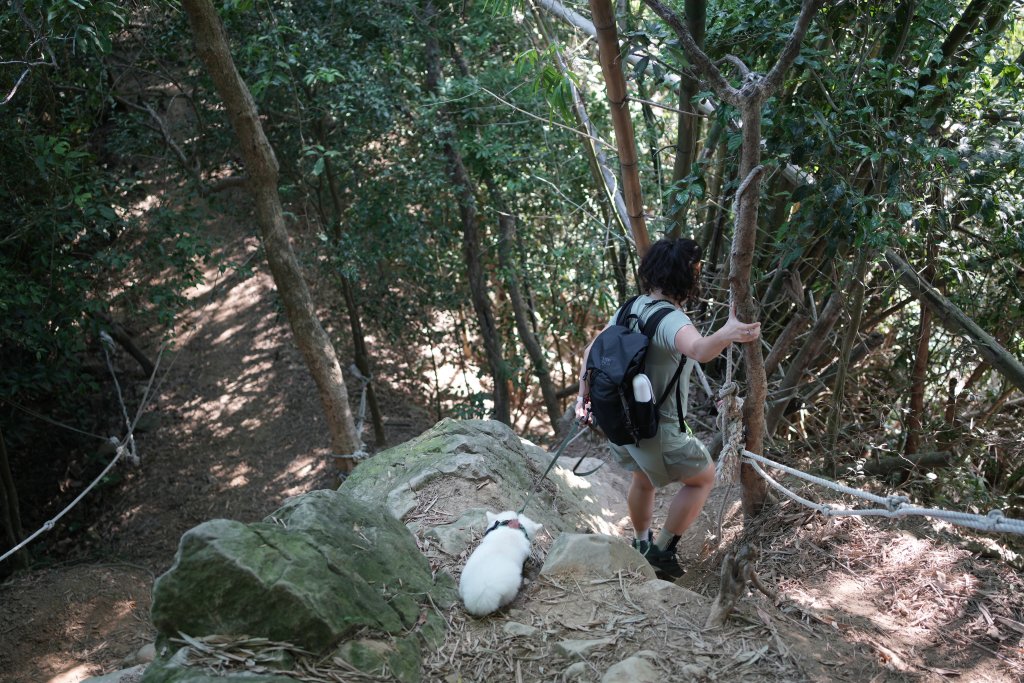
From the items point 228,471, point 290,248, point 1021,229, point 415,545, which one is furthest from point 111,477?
point 1021,229

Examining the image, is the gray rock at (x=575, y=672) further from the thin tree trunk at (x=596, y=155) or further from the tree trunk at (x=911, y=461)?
the tree trunk at (x=911, y=461)

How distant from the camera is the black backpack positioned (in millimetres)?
2488

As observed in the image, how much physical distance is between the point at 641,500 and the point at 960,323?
1.74 meters

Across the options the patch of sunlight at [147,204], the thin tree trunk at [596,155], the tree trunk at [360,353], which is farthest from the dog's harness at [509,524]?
the patch of sunlight at [147,204]

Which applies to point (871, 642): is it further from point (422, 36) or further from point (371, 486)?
point (422, 36)

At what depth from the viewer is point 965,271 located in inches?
128

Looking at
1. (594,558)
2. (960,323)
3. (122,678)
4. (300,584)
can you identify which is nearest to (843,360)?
(960,323)

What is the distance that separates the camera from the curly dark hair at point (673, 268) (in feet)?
8.25

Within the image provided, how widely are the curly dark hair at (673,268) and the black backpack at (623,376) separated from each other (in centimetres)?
7

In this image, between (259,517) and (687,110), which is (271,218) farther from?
Answer: (259,517)

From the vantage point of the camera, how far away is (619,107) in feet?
9.87

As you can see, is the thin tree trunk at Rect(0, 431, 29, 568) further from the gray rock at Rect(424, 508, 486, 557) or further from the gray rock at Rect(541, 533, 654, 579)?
the gray rock at Rect(541, 533, 654, 579)

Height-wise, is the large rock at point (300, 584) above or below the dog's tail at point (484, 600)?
above

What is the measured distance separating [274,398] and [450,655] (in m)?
6.35
